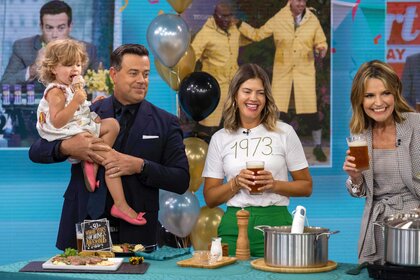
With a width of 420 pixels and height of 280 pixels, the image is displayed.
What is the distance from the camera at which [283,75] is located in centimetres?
678

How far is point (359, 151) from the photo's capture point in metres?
3.67

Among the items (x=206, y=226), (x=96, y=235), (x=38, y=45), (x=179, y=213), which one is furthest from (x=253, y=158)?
(x=38, y=45)

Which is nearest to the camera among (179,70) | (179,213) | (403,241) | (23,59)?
(403,241)

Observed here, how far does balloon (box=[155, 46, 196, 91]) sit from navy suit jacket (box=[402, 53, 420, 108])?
2033 millimetres

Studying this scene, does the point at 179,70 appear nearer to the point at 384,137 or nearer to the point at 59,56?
the point at 59,56

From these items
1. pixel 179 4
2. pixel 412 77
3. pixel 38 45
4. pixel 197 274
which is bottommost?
pixel 197 274

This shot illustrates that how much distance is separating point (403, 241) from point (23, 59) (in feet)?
14.1

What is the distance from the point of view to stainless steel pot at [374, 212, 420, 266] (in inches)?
127

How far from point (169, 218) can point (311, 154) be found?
1.96 m

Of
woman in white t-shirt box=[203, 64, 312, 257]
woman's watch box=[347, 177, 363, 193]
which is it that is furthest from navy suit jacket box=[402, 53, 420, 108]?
woman's watch box=[347, 177, 363, 193]

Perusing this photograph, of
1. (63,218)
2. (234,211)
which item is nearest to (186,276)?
(234,211)

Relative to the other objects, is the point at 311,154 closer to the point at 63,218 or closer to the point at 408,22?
the point at 408,22

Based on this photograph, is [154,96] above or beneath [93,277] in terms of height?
above

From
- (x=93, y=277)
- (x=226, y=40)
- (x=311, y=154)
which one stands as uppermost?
(x=226, y=40)
